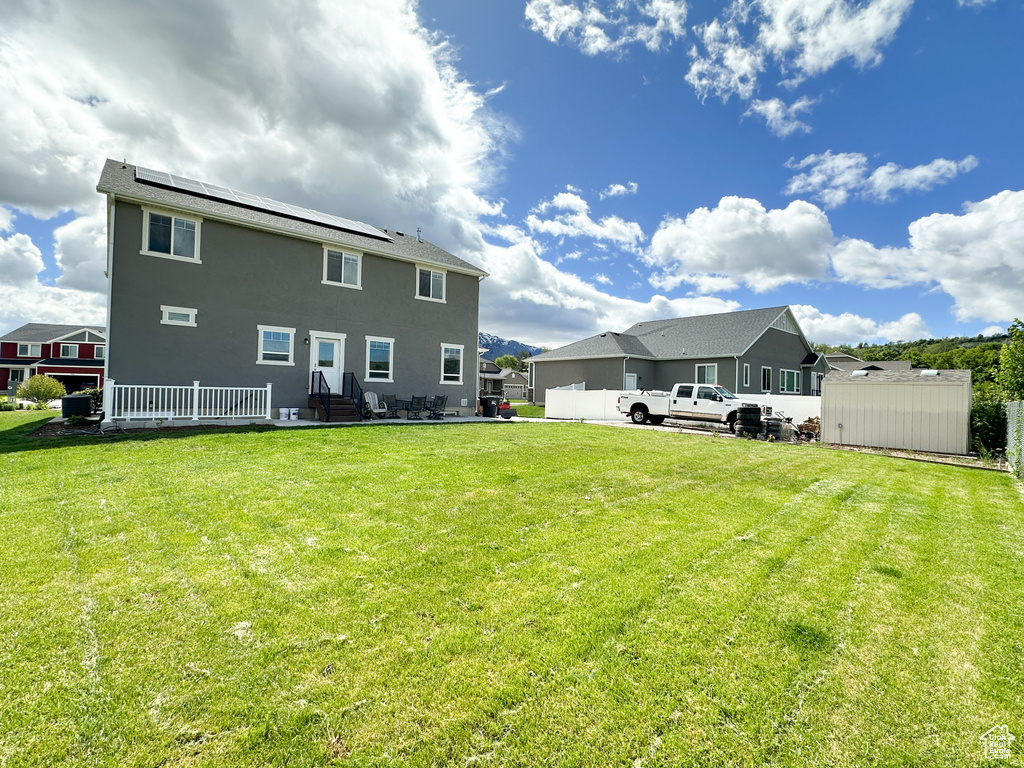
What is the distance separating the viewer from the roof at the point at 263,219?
12.6m

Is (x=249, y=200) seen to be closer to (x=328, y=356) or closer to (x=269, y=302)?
(x=269, y=302)

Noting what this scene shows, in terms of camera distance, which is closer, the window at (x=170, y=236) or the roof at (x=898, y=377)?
the roof at (x=898, y=377)

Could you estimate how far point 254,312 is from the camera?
568 inches

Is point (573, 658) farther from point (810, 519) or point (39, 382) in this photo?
point (39, 382)

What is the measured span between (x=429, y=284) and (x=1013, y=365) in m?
19.7

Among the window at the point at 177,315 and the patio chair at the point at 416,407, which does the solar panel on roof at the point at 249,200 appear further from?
the patio chair at the point at 416,407

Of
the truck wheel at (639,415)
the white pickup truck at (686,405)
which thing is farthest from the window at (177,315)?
the truck wheel at (639,415)

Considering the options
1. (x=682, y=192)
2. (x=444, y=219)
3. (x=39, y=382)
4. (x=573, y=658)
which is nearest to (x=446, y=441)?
(x=573, y=658)

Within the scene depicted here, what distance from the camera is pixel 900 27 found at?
11.1 metres

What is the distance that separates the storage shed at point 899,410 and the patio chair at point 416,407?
13.8 m

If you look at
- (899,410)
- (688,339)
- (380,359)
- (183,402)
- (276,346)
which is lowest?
(183,402)

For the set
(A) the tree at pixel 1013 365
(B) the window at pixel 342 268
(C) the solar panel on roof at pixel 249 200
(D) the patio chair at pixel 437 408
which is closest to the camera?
(A) the tree at pixel 1013 365

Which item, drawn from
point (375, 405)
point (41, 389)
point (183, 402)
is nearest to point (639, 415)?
point (375, 405)

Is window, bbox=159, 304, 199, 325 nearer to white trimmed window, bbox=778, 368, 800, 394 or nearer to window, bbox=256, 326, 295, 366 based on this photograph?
window, bbox=256, 326, 295, 366
